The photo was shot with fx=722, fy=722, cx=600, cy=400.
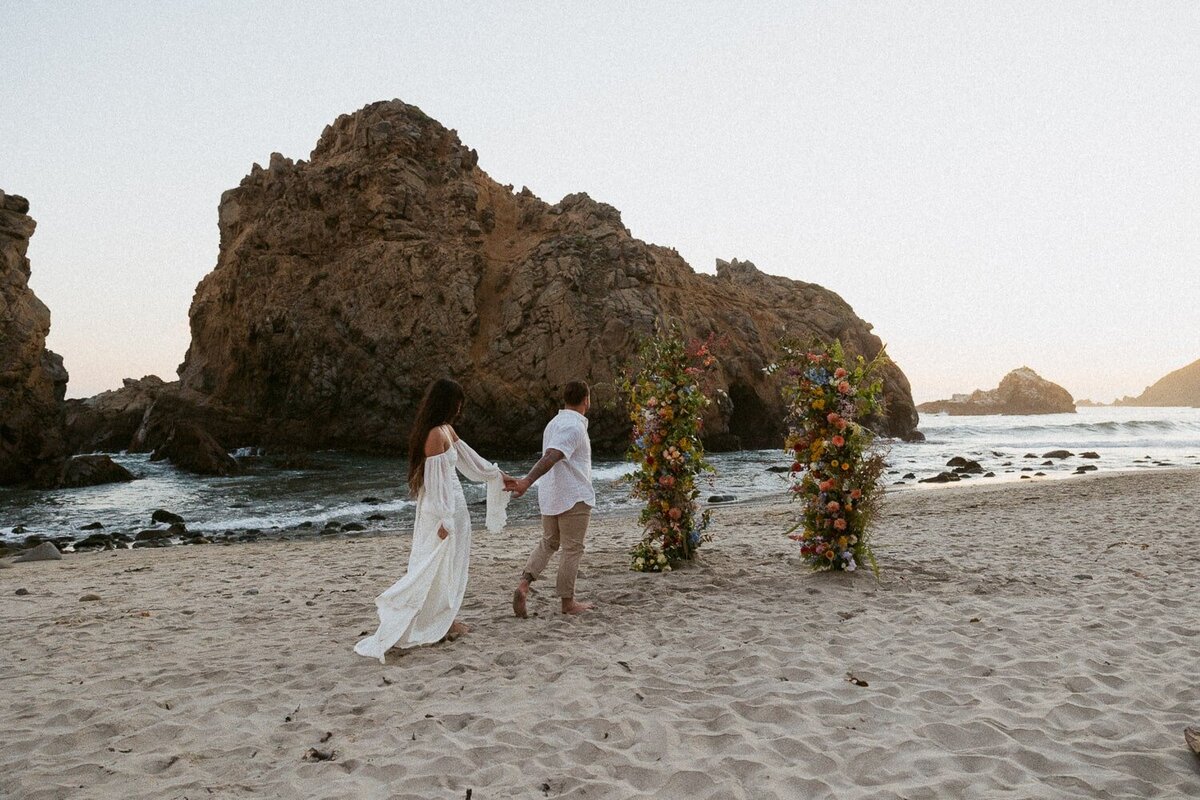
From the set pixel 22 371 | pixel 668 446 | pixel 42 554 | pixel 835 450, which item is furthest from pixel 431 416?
pixel 22 371

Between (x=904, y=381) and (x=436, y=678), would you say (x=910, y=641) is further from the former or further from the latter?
(x=904, y=381)

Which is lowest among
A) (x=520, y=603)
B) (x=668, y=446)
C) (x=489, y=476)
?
(x=520, y=603)

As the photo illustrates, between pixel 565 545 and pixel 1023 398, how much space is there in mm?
115841

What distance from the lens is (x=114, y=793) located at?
3.70 m

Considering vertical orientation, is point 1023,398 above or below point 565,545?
above

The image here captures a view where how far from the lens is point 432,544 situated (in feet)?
20.3

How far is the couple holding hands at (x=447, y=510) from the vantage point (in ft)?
19.8

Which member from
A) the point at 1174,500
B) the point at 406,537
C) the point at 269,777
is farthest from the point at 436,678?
the point at 1174,500

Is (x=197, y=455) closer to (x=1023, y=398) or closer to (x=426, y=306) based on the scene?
(x=426, y=306)

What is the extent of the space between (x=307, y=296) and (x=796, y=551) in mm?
41710

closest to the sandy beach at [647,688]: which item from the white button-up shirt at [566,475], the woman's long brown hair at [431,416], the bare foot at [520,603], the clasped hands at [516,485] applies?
the bare foot at [520,603]

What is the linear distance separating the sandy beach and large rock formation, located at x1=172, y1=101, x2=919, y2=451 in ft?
101

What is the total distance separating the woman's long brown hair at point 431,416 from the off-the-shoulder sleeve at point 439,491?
103mm

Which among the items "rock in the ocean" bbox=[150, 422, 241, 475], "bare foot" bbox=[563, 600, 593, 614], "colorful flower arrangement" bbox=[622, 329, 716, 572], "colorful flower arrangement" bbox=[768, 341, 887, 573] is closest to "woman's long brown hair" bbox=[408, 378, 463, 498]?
"bare foot" bbox=[563, 600, 593, 614]
